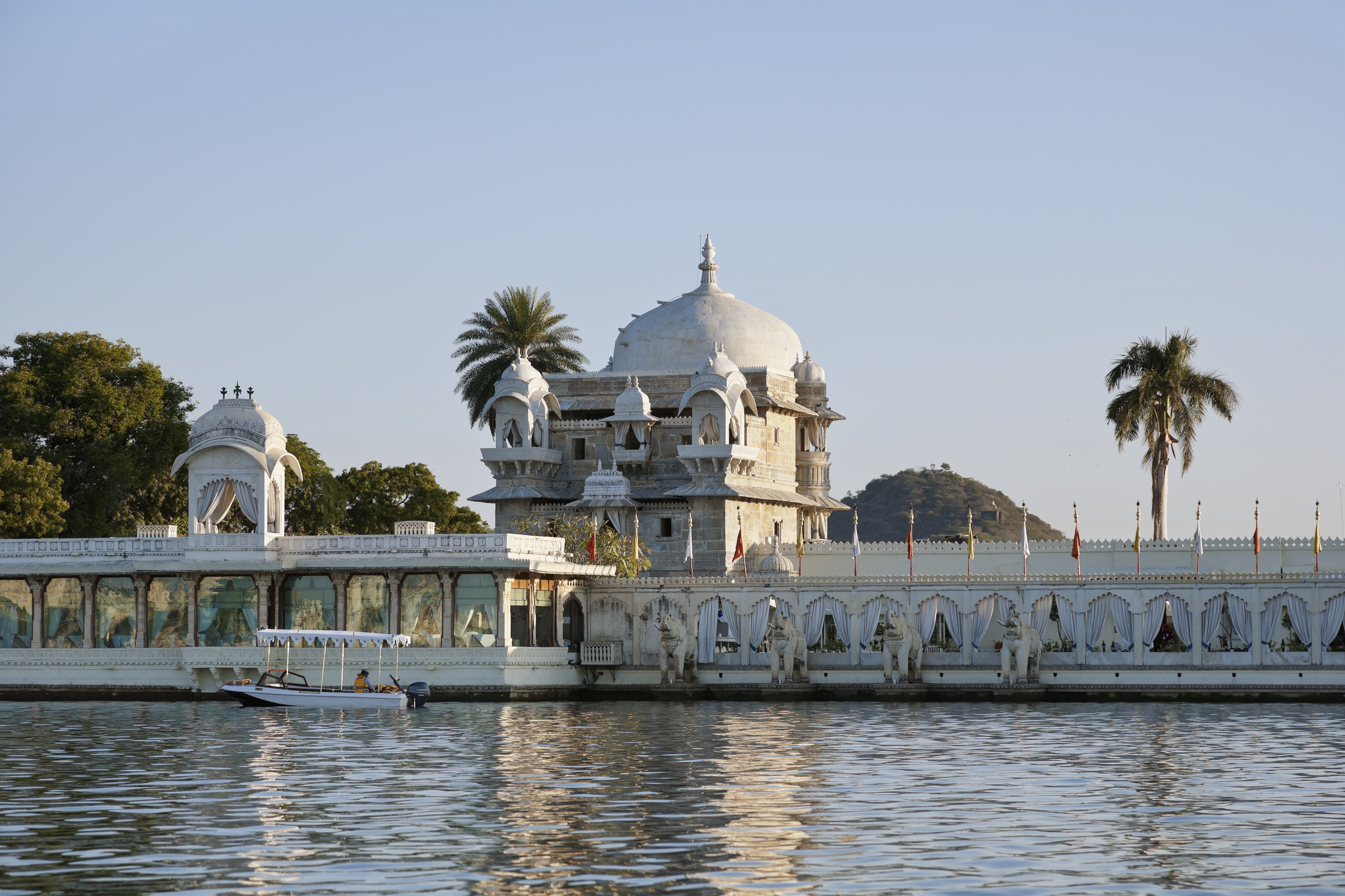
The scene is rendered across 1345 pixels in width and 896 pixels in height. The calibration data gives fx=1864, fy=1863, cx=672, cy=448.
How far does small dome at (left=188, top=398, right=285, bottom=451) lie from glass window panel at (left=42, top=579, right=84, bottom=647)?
6588 millimetres

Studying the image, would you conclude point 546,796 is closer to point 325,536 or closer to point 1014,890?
point 1014,890

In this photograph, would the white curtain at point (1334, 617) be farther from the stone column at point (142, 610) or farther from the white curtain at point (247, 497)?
the stone column at point (142, 610)

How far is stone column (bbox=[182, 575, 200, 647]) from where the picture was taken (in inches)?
2302

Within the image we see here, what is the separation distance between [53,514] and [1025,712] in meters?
39.9

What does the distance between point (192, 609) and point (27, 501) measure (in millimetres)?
14729

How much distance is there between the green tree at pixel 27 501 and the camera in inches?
2729

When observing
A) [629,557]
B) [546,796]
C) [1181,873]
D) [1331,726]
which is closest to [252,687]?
[629,557]

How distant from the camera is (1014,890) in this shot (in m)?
20.5

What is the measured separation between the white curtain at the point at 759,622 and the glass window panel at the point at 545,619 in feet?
20.6

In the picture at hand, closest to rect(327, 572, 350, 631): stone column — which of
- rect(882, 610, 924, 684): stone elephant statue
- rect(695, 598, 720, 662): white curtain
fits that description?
rect(695, 598, 720, 662): white curtain

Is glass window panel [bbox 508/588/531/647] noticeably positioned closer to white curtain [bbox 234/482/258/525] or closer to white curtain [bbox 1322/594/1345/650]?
white curtain [bbox 234/482/258/525]

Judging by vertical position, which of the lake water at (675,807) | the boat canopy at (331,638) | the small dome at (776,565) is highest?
the small dome at (776,565)

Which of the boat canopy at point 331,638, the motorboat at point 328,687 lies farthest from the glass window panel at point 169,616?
the motorboat at point 328,687

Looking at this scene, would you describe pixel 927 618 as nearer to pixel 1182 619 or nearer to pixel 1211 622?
pixel 1182 619
